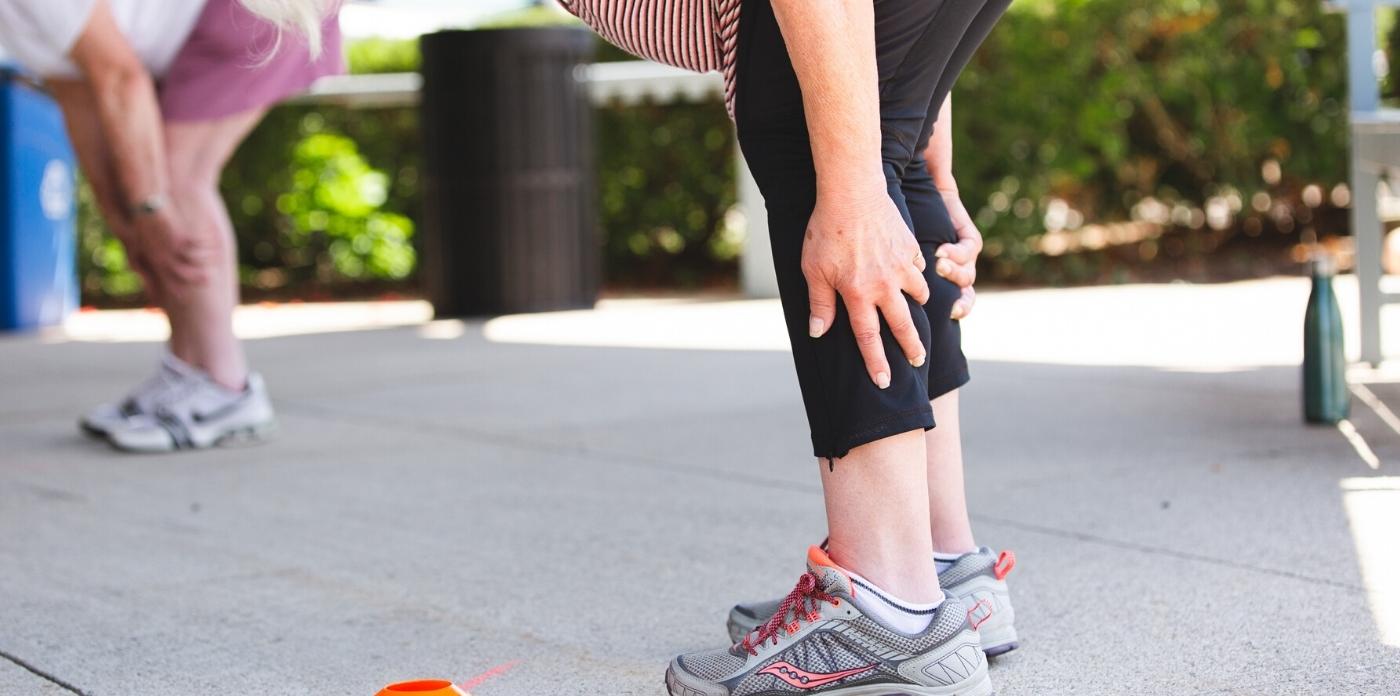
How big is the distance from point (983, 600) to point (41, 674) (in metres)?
1.38

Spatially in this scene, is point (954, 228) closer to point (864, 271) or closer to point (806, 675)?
point (864, 271)

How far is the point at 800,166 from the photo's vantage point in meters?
2.12

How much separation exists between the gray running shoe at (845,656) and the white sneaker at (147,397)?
2875 millimetres

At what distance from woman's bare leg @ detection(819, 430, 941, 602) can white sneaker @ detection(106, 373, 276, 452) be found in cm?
284

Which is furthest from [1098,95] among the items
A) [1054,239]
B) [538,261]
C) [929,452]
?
[929,452]

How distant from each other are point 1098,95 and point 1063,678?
7267 mm

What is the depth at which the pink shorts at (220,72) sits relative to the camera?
4469 mm

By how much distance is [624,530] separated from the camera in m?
3.36

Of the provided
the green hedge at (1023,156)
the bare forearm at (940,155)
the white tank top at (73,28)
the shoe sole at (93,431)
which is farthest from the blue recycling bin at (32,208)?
the bare forearm at (940,155)

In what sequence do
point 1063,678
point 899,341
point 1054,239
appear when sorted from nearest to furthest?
point 899,341 < point 1063,678 < point 1054,239

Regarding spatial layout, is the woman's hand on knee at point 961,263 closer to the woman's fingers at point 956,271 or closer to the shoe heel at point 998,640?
the woman's fingers at point 956,271

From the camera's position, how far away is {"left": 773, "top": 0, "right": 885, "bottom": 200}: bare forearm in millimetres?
1989

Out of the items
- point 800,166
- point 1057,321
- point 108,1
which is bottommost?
point 1057,321

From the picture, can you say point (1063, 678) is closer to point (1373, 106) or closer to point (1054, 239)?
point (1373, 106)
